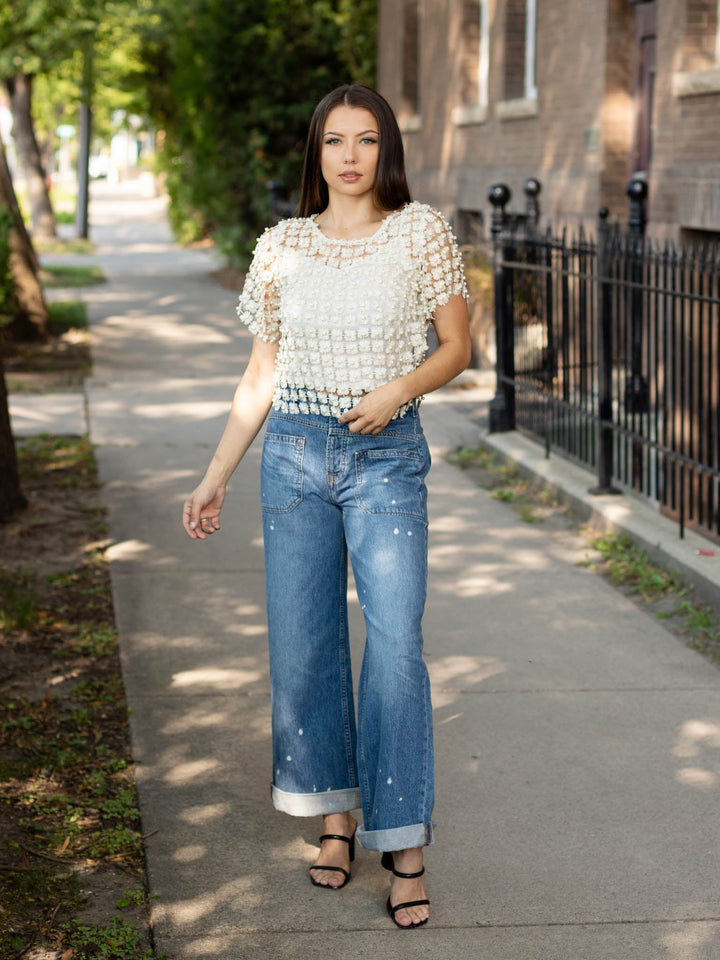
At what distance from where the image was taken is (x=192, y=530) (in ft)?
11.7

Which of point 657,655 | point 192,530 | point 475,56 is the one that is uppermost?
point 475,56

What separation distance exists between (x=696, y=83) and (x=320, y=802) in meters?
7.26

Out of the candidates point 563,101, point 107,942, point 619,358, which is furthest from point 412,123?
point 107,942

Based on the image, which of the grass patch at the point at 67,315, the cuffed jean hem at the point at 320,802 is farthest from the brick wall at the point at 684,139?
the grass patch at the point at 67,315

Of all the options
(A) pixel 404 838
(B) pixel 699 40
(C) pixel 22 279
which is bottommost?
(A) pixel 404 838

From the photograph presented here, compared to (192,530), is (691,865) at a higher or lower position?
lower

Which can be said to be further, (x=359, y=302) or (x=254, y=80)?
(x=254, y=80)

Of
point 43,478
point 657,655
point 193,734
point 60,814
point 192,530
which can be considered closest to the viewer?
point 192,530

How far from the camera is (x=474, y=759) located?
14.4 feet

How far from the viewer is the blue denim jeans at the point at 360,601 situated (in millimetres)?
3309

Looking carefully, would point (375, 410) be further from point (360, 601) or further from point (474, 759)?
point (474, 759)

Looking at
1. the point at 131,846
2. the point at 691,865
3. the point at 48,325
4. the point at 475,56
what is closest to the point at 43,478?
the point at 131,846

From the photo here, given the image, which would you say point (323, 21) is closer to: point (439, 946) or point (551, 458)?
point (551, 458)

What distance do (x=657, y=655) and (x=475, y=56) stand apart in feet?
37.6
